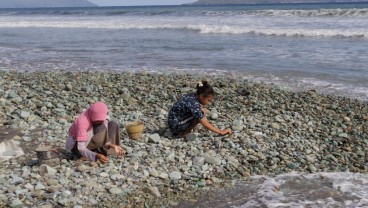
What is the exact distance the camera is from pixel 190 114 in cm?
741

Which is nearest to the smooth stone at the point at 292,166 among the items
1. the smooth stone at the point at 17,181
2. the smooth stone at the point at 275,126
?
the smooth stone at the point at 275,126

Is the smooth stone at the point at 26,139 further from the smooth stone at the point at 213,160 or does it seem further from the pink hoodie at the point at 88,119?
the smooth stone at the point at 213,160

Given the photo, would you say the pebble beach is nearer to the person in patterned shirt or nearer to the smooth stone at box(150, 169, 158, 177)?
the smooth stone at box(150, 169, 158, 177)

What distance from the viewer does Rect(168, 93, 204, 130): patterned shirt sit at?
286 inches

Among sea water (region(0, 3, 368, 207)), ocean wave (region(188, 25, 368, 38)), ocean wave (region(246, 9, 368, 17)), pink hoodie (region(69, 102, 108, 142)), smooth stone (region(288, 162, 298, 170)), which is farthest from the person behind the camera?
ocean wave (region(246, 9, 368, 17))

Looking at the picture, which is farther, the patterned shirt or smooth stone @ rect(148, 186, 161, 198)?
the patterned shirt

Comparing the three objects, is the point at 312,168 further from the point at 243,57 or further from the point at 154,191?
the point at 243,57

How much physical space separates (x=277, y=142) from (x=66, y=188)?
3.53 metres

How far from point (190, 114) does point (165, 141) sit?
2.09 feet

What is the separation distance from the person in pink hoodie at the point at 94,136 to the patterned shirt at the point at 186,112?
1.16m

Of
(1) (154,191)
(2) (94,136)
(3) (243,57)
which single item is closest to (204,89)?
(2) (94,136)

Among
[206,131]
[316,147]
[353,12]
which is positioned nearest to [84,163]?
[206,131]

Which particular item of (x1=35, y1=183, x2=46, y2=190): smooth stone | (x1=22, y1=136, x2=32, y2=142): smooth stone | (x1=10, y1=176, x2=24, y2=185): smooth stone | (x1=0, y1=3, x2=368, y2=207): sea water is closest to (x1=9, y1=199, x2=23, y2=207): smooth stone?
(x1=35, y1=183, x2=46, y2=190): smooth stone

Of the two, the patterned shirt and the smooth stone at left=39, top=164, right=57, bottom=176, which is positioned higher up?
the patterned shirt
